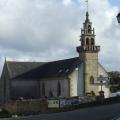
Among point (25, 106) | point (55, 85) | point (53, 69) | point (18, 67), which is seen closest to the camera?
point (25, 106)

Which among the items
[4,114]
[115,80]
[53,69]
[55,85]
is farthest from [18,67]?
[4,114]

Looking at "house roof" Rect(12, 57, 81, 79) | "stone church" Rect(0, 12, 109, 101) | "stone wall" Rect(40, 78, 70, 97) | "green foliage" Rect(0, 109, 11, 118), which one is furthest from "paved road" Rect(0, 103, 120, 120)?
"house roof" Rect(12, 57, 81, 79)

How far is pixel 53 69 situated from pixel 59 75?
22.4 feet

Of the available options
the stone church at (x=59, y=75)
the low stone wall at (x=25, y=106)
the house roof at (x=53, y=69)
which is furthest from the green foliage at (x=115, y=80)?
the low stone wall at (x=25, y=106)

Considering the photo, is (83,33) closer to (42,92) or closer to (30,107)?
(42,92)

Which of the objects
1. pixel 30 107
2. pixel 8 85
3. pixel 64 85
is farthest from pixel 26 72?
pixel 30 107

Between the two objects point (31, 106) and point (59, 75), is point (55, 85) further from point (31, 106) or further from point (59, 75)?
point (31, 106)

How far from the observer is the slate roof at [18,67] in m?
111

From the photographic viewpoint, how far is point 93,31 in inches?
4018

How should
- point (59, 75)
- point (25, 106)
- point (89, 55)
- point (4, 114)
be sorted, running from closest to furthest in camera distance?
1. point (4, 114)
2. point (25, 106)
3. point (89, 55)
4. point (59, 75)

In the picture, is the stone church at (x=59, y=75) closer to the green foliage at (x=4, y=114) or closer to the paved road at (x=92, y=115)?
the green foliage at (x=4, y=114)

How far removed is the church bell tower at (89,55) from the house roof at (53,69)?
1.69 m

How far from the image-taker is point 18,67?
11300 centimetres

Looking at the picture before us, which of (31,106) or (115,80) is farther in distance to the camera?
(115,80)
